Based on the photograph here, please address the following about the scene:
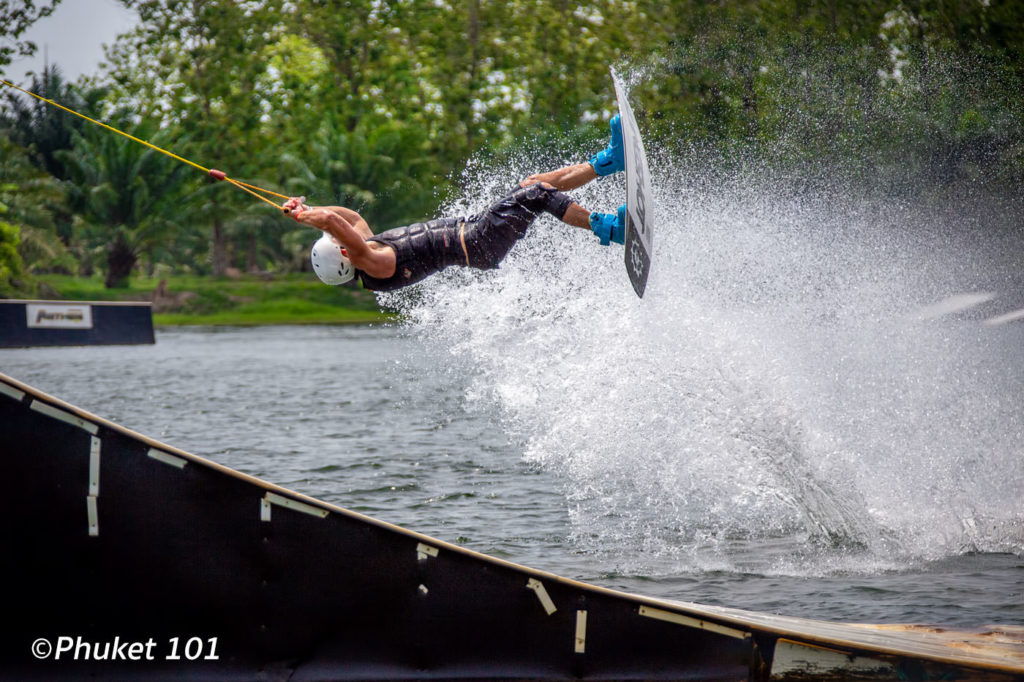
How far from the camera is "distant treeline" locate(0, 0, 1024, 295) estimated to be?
28688 mm

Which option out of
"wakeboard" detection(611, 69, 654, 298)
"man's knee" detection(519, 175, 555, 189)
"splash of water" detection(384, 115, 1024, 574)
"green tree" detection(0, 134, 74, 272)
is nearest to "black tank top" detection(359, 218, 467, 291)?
"man's knee" detection(519, 175, 555, 189)

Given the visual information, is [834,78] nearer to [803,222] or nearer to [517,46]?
[803,222]

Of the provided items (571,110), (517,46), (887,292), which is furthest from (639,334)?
(517,46)

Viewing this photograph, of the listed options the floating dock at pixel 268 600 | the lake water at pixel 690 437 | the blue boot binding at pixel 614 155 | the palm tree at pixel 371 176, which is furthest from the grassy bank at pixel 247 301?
the floating dock at pixel 268 600

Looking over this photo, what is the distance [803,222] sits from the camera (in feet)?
97.8

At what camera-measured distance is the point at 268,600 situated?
181 inches

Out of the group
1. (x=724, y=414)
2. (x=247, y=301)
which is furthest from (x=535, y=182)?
(x=247, y=301)

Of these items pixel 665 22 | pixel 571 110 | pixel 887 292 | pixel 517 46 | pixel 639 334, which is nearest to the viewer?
pixel 639 334

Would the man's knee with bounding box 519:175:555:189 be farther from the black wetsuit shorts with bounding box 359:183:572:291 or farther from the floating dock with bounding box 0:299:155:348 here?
the floating dock with bounding box 0:299:155:348

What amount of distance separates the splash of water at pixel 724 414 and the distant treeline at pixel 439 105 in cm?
1521

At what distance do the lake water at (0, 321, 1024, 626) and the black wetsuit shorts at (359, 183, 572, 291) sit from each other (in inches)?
84.9

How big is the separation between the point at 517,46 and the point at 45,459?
1720 inches

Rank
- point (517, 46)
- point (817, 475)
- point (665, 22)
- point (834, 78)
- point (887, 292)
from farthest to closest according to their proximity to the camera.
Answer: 1. point (517, 46)
2. point (665, 22)
3. point (834, 78)
4. point (887, 292)
5. point (817, 475)

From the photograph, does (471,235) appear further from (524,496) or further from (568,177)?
(524,496)
